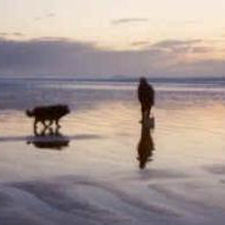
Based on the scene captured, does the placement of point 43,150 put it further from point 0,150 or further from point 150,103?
point 150,103

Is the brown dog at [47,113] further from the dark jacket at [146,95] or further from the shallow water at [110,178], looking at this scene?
the dark jacket at [146,95]

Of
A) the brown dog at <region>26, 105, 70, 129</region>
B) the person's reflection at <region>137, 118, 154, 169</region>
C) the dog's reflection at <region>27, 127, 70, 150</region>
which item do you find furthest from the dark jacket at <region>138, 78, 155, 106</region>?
the dog's reflection at <region>27, 127, 70, 150</region>

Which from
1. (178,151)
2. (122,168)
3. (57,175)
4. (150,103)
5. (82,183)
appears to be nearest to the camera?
(82,183)

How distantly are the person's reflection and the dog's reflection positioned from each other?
215 cm

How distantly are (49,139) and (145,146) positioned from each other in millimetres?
3452

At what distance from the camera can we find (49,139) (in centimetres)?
2180

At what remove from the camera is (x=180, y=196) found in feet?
38.5

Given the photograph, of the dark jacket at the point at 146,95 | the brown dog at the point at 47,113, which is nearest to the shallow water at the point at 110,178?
the brown dog at the point at 47,113

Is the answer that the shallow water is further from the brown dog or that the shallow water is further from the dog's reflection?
the brown dog

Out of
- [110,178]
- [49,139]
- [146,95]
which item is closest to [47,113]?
[49,139]

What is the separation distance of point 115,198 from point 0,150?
755 centimetres

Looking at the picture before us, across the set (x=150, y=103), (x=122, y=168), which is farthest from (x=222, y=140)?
(x=122, y=168)

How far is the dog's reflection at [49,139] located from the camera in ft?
64.8

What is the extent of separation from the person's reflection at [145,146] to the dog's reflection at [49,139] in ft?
7.04
